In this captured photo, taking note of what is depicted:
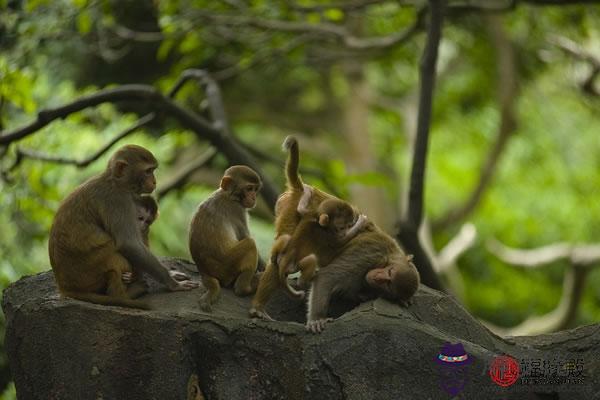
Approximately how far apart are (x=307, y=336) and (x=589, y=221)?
47.0 ft

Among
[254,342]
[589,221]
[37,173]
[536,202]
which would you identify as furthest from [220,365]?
[536,202]

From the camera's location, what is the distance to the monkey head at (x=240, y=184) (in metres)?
5.12

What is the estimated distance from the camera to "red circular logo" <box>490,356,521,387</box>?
4.47 meters

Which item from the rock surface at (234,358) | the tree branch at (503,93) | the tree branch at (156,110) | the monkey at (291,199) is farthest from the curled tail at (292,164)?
the tree branch at (503,93)

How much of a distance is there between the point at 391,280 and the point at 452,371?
0.65 meters

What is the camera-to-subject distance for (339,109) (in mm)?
16188

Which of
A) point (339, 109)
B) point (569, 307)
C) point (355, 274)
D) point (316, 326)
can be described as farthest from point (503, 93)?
point (316, 326)

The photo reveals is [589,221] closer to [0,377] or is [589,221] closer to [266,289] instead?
[0,377]

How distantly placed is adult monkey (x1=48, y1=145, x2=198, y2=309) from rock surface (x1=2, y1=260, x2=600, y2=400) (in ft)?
0.71

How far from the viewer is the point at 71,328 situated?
4.47 meters

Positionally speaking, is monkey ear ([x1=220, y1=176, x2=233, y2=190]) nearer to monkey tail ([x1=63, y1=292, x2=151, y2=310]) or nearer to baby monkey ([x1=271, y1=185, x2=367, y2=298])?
baby monkey ([x1=271, y1=185, x2=367, y2=298])

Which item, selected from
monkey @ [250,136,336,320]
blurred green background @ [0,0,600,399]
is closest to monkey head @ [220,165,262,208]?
monkey @ [250,136,336,320]

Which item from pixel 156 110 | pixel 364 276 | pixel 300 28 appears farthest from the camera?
pixel 300 28

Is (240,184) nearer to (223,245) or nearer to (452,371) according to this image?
(223,245)
